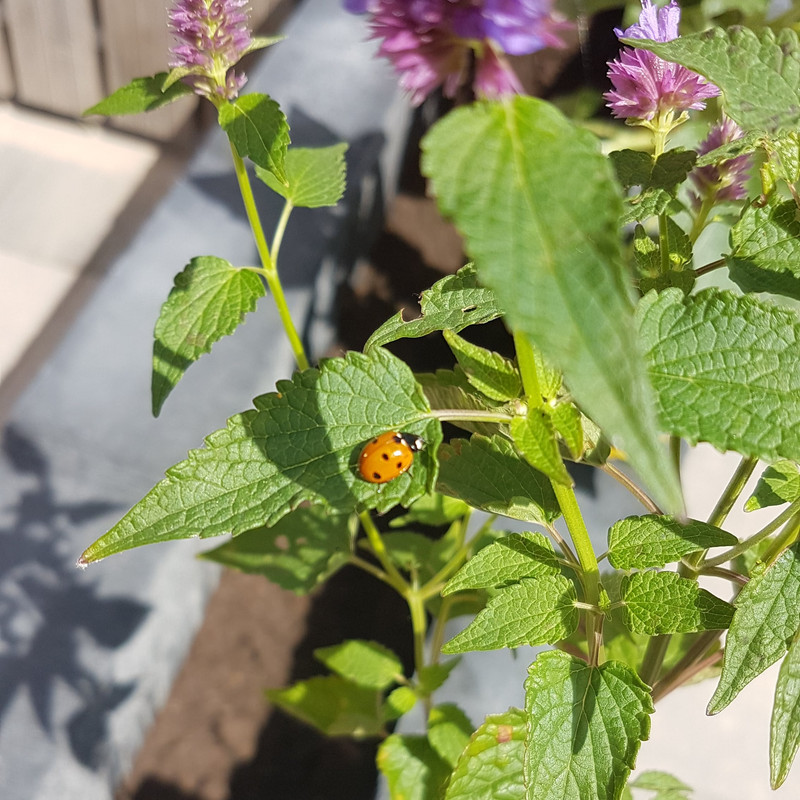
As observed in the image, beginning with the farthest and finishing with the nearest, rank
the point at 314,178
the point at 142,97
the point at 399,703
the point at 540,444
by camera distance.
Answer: the point at 399,703 < the point at 314,178 < the point at 142,97 < the point at 540,444

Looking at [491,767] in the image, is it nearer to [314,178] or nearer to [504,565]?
[504,565]

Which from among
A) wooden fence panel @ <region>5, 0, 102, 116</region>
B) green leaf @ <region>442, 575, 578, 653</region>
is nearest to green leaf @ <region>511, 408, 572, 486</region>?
green leaf @ <region>442, 575, 578, 653</region>

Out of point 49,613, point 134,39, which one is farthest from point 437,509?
point 134,39

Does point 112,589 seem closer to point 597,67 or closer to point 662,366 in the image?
point 662,366

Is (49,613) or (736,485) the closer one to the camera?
(736,485)

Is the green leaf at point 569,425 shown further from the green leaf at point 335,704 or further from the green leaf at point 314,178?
the green leaf at point 335,704

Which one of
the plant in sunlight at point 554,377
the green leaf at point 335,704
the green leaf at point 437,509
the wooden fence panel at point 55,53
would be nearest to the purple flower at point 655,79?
the plant in sunlight at point 554,377
